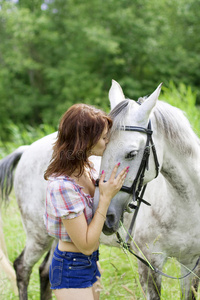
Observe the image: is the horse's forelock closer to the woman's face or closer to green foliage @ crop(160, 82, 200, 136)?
the woman's face

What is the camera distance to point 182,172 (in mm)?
2193

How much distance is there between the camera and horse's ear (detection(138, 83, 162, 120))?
1.89 meters

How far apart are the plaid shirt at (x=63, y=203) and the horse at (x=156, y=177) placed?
94 millimetres

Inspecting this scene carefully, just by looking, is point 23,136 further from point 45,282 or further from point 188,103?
point 45,282

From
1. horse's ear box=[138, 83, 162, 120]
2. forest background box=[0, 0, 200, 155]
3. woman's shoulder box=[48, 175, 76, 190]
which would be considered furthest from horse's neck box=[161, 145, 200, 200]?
forest background box=[0, 0, 200, 155]

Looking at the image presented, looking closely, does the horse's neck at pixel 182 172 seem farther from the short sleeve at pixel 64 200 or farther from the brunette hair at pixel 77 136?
the short sleeve at pixel 64 200

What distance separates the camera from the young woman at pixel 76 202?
Result: 5.71ft

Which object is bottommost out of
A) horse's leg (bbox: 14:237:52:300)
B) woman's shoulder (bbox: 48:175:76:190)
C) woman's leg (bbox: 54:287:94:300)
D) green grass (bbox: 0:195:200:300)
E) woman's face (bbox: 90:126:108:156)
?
green grass (bbox: 0:195:200:300)

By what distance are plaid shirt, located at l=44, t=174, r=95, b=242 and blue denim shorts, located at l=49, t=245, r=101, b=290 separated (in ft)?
0.36

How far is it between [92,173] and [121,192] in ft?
1.07

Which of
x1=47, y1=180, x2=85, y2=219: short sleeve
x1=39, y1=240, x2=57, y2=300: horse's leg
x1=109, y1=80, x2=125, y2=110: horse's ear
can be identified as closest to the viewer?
x1=47, y1=180, x2=85, y2=219: short sleeve

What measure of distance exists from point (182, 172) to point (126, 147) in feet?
1.72

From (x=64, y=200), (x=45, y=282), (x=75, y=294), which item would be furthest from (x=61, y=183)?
(x=45, y=282)

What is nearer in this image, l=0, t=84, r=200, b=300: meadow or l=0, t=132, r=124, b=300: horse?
l=0, t=84, r=200, b=300: meadow
